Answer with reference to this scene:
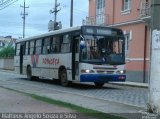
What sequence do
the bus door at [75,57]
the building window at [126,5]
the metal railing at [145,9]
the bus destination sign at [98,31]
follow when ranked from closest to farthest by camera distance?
the bus destination sign at [98,31], the bus door at [75,57], the metal railing at [145,9], the building window at [126,5]

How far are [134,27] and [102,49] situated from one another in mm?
12050

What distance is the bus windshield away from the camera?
23438mm

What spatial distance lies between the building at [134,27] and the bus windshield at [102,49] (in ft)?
25.3

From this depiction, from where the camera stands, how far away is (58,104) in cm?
1514

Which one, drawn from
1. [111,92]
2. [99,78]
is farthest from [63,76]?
[111,92]

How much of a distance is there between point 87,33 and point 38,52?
7679 millimetres

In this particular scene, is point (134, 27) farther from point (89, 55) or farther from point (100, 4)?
point (89, 55)

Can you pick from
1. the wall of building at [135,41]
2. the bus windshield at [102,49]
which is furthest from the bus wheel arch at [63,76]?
the wall of building at [135,41]

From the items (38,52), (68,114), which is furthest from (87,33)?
(68,114)

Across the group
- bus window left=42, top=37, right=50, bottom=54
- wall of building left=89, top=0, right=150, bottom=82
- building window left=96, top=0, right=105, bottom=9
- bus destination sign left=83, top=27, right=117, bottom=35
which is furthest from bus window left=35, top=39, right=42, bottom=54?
building window left=96, top=0, right=105, bottom=9

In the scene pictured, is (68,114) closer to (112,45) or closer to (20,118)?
(20,118)

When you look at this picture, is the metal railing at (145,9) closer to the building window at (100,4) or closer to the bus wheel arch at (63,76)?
the building window at (100,4)

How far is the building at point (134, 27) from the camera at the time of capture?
109 ft

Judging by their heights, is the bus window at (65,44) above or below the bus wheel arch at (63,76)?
above
